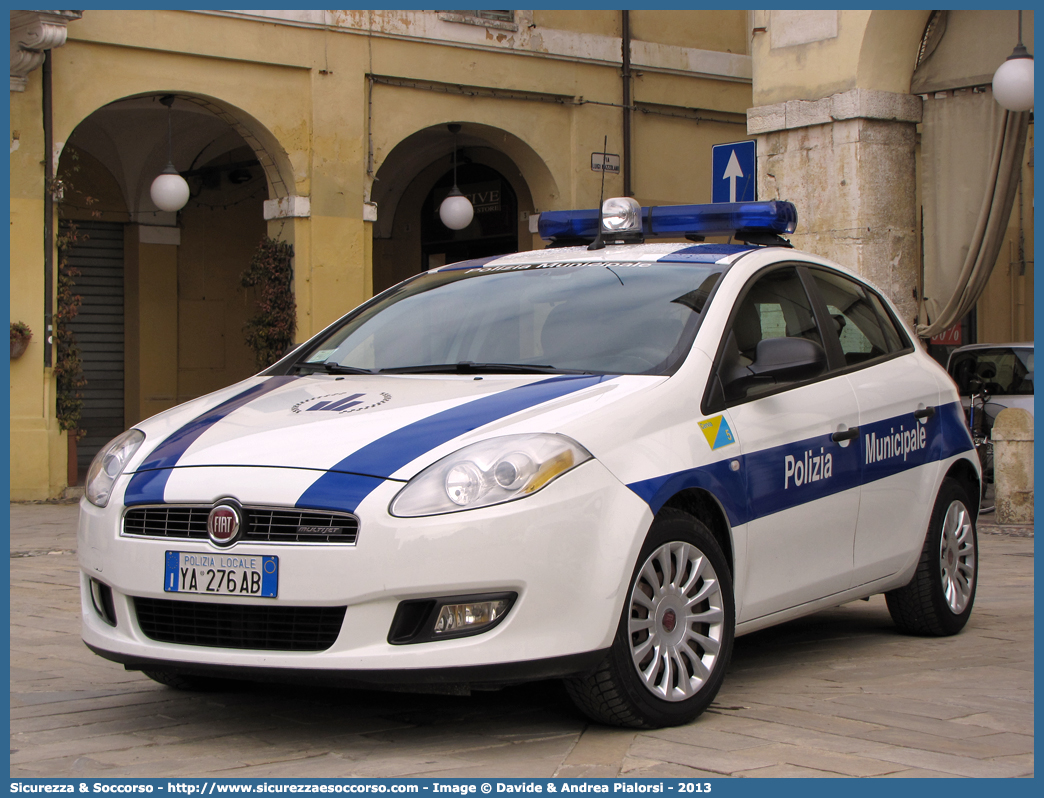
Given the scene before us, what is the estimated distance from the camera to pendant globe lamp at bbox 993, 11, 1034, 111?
1174 cm

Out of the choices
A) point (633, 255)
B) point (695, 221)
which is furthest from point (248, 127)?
point (633, 255)

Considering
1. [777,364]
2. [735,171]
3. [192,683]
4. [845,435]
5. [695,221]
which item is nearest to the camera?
[777,364]

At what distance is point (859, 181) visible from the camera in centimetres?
1286

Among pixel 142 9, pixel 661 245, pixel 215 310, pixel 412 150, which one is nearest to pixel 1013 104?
pixel 661 245

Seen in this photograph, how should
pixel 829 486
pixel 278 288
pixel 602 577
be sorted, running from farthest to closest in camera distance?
pixel 278 288, pixel 829 486, pixel 602 577

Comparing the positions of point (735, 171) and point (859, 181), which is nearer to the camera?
point (735, 171)

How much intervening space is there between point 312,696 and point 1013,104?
926 centimetres

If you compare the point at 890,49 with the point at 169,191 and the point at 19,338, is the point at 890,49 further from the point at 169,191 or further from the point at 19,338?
the point at 19,338

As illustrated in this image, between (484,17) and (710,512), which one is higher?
(484,17)

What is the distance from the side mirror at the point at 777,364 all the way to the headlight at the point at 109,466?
204cm

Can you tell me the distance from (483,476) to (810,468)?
166 centimetres

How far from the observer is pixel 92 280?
741 inches

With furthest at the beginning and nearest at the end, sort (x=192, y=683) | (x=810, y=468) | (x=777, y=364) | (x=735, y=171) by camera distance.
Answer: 1. (x=735, y=171)
2. (x=810, y=468)
3. (x=192, y=683)
4. (x=777, y=364)
